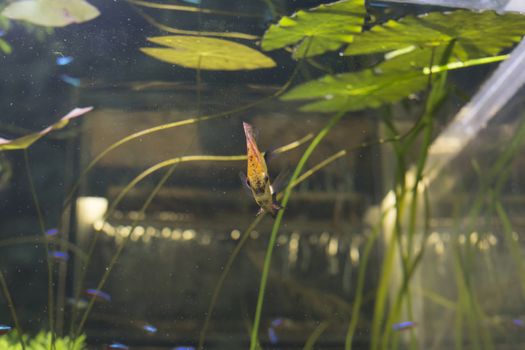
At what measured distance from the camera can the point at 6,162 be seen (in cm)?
145

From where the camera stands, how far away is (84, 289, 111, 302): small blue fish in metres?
1.41

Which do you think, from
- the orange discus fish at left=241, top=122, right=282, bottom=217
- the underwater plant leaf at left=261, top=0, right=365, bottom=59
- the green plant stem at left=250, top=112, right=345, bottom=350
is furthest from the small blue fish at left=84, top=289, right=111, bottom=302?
the underwater plant leaf at left=261, top=0, right=365, bottom=59

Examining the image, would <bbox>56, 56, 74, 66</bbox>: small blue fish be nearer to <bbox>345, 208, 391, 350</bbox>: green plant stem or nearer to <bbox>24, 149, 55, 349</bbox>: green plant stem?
<bbox>24, 149, 55, 349</bbox>: green plant stem

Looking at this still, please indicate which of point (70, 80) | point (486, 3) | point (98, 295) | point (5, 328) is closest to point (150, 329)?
point (98, 295)

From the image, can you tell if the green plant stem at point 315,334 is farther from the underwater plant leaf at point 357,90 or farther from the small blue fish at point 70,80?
the small blue fish at point 70,80

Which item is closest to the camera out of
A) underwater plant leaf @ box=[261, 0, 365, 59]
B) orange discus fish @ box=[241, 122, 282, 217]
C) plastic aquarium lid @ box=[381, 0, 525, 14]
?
orange discus fish @ box=[241, 122, 282, 217]

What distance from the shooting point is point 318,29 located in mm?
1426

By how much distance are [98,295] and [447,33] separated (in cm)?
132

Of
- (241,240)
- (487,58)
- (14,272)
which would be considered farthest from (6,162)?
(487,58)

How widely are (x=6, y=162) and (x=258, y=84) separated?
0.80m

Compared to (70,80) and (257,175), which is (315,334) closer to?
(257,175)

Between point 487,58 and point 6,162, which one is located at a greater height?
point 487,58

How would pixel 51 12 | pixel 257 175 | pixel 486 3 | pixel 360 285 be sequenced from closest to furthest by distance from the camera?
pixel 257 175 → pixel 51 12 → pixel 486 3 → pixel 360 285

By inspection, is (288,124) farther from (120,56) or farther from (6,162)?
(6,162)
